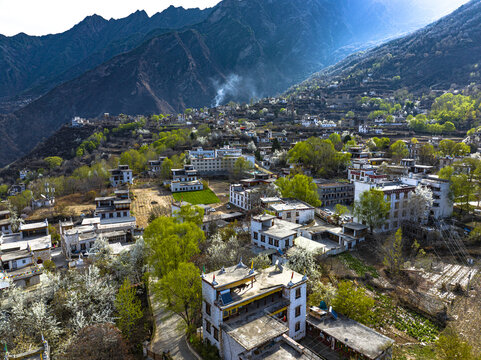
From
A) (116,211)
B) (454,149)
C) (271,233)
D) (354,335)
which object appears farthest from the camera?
(454,149)

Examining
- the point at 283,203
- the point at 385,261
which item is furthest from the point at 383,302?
the point at 283,203

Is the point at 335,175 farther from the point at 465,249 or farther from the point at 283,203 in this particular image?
the point at 465,249

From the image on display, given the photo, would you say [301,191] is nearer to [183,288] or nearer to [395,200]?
[395,200]

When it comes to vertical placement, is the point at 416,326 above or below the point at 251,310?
below

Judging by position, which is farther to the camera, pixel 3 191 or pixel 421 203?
pixel 3 191

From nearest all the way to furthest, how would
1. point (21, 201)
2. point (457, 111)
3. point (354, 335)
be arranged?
point (354, 335) < point (21, 201) < point (457, 111)

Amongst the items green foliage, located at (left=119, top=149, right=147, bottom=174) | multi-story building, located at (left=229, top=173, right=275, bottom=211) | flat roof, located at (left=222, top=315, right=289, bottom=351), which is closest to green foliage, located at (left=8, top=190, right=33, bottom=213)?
green foliage, located at (left=119, top=149, right=147, bottom=174)

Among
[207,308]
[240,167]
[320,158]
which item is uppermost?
[320,158]

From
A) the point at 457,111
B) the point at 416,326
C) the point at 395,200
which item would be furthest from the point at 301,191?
the point at 457,111
